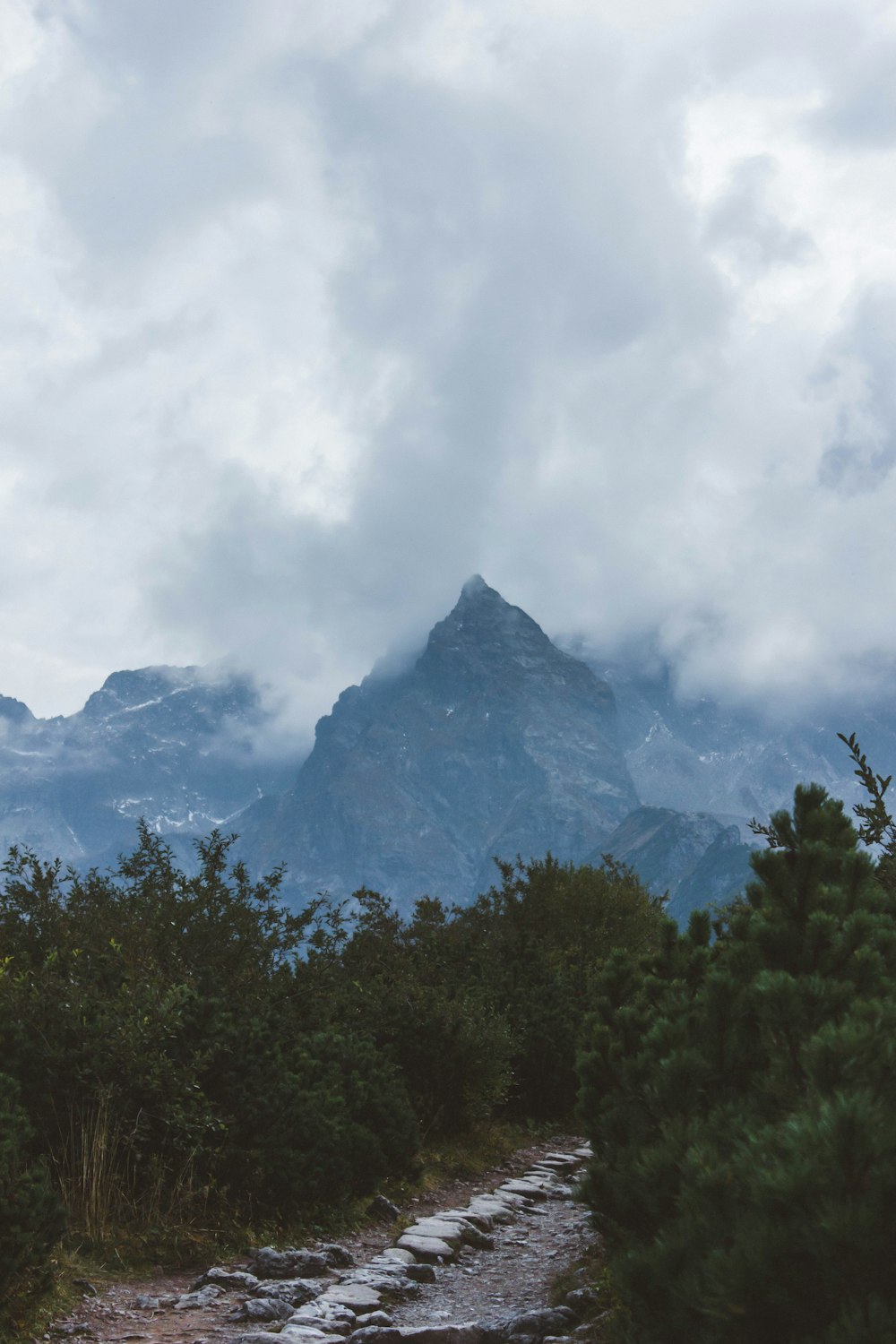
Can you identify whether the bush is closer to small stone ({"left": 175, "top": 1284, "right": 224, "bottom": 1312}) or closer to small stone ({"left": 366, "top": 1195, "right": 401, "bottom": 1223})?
small stone ({"left": 175, "top": 1284, "right": 224, "bottom": 1312})

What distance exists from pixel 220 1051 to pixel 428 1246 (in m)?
3.00

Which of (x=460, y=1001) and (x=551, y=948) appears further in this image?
(x=551, y=948)

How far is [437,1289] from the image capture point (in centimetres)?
966

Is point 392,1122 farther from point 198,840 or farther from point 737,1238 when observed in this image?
point 737,1238

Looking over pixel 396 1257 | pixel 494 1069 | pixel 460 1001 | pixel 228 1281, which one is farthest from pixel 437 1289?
pixel 460 1001

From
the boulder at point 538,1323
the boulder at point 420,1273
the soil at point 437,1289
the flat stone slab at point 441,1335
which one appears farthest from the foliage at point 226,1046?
the boulder at point 538,1323

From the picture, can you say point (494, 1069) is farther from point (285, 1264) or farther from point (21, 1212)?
point (21, 1212)

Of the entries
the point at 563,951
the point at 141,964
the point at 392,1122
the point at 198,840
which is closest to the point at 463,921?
the point at 563,951

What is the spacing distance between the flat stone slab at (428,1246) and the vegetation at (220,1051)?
1.20 m

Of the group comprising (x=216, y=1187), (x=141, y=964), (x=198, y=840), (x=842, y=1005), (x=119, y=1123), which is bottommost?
(x=216, y=1187)

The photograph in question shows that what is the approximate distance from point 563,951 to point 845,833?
23.7 m

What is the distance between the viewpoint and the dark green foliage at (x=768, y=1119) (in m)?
3.08

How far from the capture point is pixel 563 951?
2942cm

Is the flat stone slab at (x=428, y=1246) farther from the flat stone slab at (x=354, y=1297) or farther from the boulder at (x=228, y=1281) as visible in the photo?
the boulder at (x=228, y=1281)
